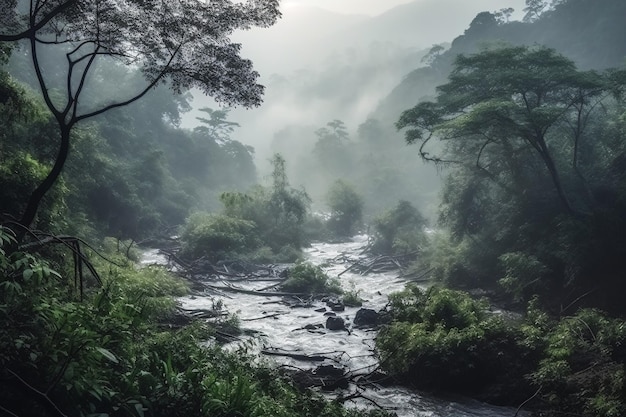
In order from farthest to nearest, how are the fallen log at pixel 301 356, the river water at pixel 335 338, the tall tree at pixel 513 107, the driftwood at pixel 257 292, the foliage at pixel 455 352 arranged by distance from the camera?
the driftwood at pixel 257 292
the tall tree at pixel 513 107
the fallen log at pixel 301 356
the foliage at pixel 455 352
the river water at pixel 335 338

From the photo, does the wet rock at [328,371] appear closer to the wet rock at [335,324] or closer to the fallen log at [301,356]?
the fallen log at [301,356]

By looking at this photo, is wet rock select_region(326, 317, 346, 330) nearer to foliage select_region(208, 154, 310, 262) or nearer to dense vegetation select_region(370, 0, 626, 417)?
dense vegetation select_region(370, 0, 626, 417)

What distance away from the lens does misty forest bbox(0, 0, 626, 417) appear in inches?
232

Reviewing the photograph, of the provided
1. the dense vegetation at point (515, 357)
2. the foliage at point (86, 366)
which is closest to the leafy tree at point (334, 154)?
the dense vegetation at point (515, 357)

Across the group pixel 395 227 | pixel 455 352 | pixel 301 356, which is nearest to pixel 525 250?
pixel 455 352

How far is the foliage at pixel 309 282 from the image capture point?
74.1ft

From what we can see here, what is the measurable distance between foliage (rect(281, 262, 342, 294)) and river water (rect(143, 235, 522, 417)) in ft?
5.13

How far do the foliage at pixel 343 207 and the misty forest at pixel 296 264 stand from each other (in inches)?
12.5

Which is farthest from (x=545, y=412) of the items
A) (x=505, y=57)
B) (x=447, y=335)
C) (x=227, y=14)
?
(x=505, y=57)

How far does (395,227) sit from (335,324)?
2156 centimetres

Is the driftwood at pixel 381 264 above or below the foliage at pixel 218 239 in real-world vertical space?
below

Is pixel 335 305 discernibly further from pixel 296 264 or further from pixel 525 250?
pixel 525 250

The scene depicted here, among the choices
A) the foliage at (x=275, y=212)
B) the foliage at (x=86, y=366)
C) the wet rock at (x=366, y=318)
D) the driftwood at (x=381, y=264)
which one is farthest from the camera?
the foliage at (x=275, y=212)

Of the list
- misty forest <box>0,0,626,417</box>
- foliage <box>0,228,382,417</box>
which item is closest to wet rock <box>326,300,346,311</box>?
misty forest <box>0,0,626,417</box>
